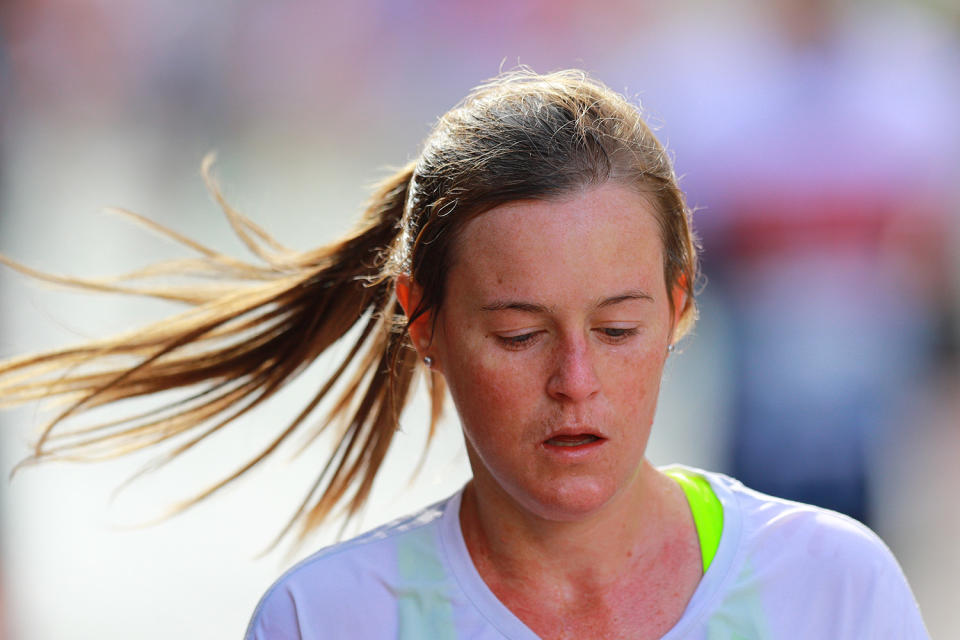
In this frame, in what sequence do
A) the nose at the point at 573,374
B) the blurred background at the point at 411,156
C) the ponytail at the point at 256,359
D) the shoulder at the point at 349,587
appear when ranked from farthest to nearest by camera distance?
the blurred background at the point at 411,156 → the ponytail at the point at 256,359 → the shoulder at the point at 349,587 → the nose at the point at 573,374

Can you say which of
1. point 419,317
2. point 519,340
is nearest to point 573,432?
point 519,340

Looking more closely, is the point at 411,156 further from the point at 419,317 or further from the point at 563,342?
the point at 563,342

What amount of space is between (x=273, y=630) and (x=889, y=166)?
4302 mm

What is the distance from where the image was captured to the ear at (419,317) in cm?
185

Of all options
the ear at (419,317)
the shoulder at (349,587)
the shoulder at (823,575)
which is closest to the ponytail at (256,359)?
the ear at (419,317)

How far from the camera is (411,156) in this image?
5082mm

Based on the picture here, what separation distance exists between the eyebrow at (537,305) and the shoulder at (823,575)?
39cm

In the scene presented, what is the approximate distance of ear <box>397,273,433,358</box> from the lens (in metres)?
1.85

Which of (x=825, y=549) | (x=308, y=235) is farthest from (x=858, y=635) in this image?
(x=308, y=235)

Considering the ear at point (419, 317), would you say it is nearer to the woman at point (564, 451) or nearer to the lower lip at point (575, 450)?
the woman at point (564, 451)

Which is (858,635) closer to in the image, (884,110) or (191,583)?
(191,583)

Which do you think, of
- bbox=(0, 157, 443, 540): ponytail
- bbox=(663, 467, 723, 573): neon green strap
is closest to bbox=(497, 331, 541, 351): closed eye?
bbox=(663, 467, 723, 573): neon green strap

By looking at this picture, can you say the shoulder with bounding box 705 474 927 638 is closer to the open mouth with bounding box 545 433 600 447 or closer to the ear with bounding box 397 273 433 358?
the open mouth with bounding box 545 433 600 447

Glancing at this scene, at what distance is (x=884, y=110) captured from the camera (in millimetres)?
5898
